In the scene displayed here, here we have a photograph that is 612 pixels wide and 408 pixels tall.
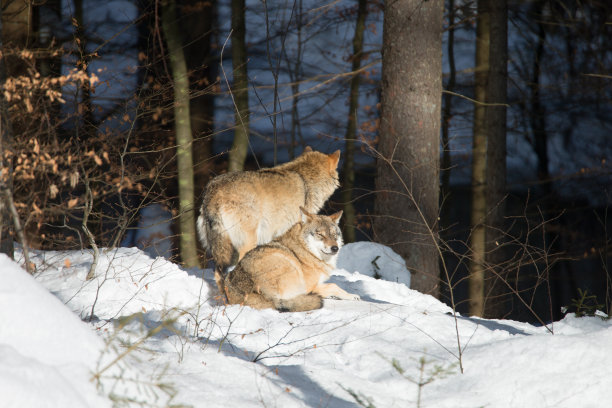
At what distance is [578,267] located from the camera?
16062 mm

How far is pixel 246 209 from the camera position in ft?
23.6

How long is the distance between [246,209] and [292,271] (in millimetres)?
1494

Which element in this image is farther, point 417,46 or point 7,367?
point 417,46

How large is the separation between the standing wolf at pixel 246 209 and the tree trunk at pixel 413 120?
1.46 metres

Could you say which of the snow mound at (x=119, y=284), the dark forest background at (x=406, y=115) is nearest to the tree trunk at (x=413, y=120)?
the dark forest background at (x=406, y=115)

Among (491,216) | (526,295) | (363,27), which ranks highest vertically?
(363,27)

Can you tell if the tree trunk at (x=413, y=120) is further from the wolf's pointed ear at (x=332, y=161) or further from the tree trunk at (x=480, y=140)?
the tree trunk at (x=480, y=140)

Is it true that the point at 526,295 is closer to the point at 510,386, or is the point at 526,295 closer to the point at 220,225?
the point at 220,225

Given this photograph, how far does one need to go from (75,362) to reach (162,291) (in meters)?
4.00

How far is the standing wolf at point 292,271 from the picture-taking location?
18.9 ft

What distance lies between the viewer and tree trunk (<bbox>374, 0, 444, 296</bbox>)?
800 cm

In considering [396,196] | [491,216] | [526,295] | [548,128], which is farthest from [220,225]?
[526,295]

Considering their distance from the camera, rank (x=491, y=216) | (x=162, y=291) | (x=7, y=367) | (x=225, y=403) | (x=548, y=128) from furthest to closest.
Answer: (x=548, y=128) < (x=491, y=216) < (x=162, y=291) < (x=225, y=403) < (x=7, y=367)

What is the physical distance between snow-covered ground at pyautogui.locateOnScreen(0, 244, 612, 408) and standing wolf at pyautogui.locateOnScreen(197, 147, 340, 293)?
69 centimetres
